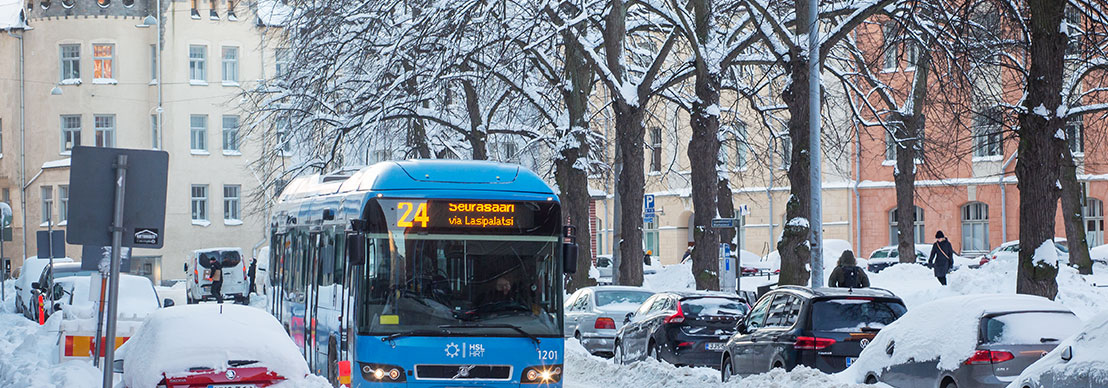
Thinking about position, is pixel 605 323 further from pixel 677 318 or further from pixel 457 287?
pixel 457 287

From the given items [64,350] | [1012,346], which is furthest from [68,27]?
[1012,346]

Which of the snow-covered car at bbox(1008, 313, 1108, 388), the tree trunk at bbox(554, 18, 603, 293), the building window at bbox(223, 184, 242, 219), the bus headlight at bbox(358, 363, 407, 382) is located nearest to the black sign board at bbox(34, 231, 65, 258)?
the tree trunk at bbox(554, 18, 603, 293)

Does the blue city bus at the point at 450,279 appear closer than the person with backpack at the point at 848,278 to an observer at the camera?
Yes

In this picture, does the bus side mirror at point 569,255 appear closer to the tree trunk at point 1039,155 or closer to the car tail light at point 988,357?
the car tail light at point 988,357

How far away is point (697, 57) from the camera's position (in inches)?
1075

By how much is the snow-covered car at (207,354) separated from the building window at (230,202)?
5901 cm

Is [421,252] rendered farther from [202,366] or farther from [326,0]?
[326,0]

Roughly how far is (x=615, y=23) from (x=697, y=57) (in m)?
2.80

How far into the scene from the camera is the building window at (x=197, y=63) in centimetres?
6838

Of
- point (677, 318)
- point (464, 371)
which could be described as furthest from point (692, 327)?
point (464, 371)

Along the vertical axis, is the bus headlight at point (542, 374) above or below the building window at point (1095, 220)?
below

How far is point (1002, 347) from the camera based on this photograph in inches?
484

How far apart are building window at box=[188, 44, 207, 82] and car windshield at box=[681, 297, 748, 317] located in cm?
5150

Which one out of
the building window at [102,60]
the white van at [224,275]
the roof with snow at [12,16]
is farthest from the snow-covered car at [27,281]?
the roof with snow at [12,16]
